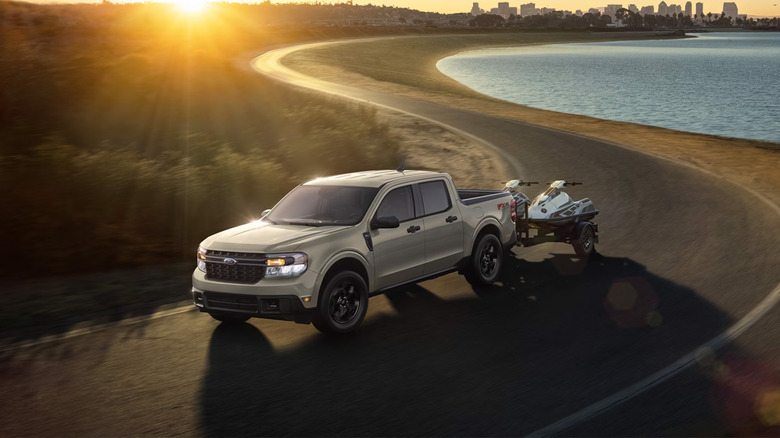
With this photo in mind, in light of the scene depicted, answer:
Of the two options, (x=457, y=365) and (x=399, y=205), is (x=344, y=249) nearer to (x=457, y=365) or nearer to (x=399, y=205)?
(x=399, y=205)

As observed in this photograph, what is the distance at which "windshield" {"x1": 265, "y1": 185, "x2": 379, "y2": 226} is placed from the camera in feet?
31.2

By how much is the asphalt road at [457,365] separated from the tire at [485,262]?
0.78ft

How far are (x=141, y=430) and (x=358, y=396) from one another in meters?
1.85

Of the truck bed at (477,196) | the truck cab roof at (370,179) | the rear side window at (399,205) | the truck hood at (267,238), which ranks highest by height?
the truck cab roof at (370,179)

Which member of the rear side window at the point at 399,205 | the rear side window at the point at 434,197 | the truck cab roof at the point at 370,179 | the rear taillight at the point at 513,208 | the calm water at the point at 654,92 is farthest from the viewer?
the calm water at the point at 654,92

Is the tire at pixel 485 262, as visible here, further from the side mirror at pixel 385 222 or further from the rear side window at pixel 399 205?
the side mirror at pixel 385 222

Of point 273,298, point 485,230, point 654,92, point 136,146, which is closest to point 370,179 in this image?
point 485,230

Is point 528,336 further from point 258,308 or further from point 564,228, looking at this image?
point 564,228

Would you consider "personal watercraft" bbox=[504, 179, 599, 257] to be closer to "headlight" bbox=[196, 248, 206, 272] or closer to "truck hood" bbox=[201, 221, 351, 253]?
"truck hood" bbox=[201, 221, 351, 253]

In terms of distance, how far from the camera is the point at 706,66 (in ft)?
386

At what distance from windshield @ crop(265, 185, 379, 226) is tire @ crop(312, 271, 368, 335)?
77cm

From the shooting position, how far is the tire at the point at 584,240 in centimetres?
1273

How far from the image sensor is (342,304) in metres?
8.88

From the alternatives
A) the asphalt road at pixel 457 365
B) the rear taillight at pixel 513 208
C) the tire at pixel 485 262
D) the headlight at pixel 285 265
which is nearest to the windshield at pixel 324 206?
the headlight at pixel 285 265
